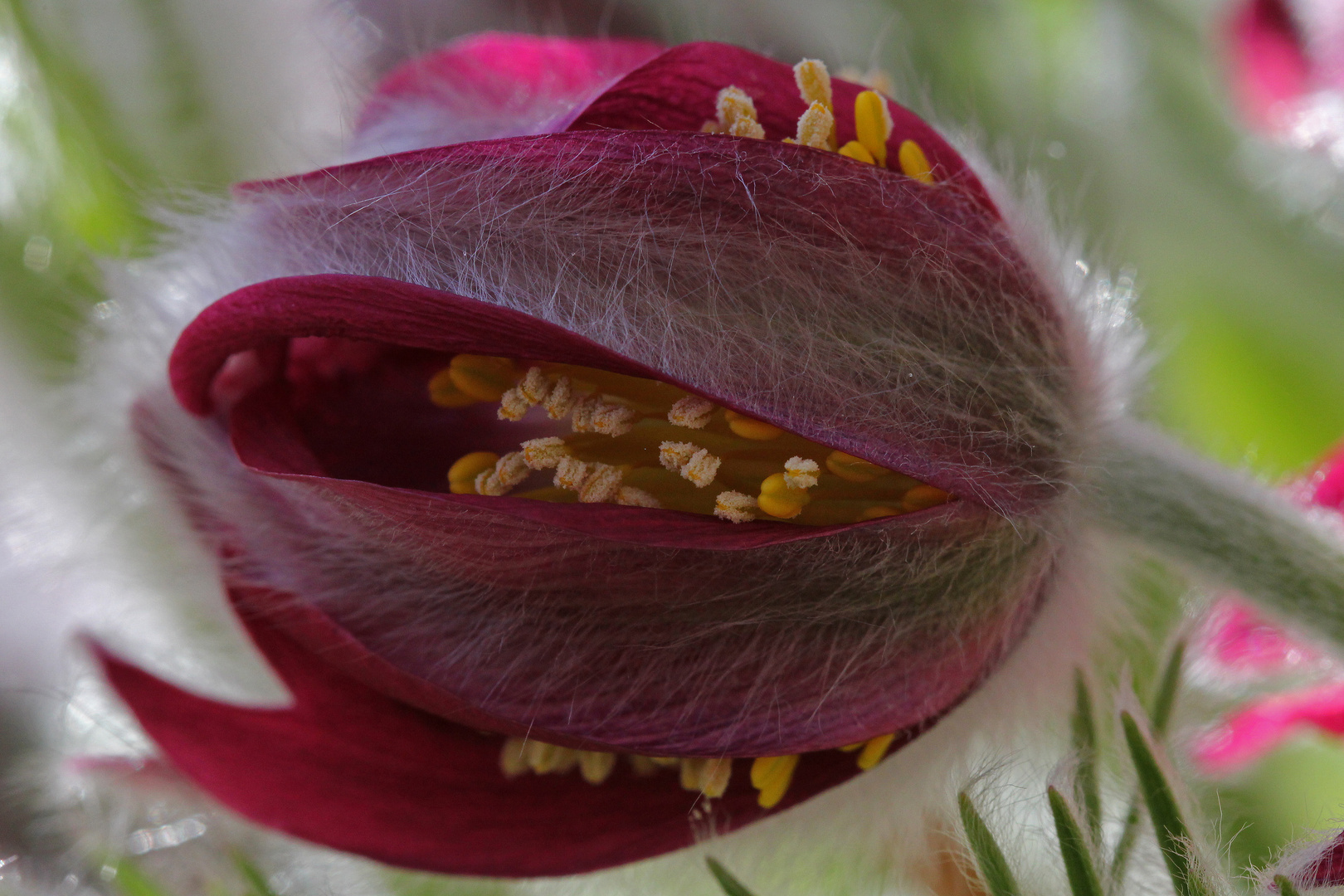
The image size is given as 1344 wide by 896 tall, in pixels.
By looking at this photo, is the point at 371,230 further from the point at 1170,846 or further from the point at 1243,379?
the point at 1243,379

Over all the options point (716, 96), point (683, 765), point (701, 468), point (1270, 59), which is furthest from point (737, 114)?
point (1270, 59)

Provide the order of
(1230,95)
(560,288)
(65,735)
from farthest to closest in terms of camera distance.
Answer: (1230,95)
(65,735)
(560,288)

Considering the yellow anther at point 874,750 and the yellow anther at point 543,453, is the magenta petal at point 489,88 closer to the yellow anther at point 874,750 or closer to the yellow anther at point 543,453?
the yellow anther at point 543,453

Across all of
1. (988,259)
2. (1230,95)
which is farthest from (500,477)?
(1230,95)

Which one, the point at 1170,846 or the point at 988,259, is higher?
the point at 988,259

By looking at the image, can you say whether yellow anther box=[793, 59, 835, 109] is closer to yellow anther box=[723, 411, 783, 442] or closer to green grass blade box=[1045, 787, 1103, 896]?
yellow anther box=[723, 411, 783, 442]

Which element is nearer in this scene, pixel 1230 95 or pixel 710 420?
pixel 710 420

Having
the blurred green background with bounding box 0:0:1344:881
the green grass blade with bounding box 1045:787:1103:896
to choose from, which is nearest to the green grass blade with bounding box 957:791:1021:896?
the green grass blade with bounding box 1045:787:1103:896
